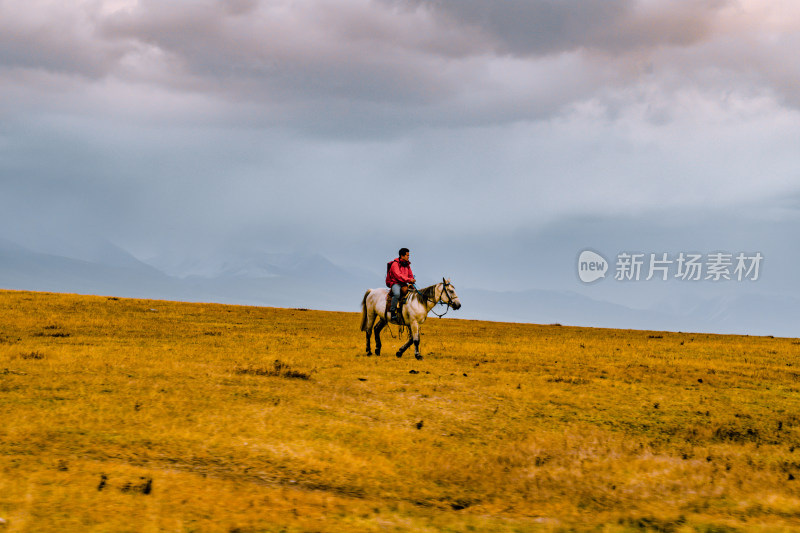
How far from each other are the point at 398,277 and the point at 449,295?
2133 millimetres

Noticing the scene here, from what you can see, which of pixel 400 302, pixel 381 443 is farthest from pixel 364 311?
pixel 381 443

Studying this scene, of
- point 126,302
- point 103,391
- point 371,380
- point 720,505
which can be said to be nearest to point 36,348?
point 103,391

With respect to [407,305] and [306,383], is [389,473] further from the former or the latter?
[407,305]

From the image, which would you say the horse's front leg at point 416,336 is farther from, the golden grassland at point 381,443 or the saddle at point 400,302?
the saddle at point 400,302

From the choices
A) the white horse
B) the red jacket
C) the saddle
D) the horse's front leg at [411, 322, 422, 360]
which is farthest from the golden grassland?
the red jacket

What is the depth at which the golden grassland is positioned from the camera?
25.2ft

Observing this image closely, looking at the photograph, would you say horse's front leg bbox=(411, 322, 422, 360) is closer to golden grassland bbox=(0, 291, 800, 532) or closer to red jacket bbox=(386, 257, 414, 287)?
golden grassland bbox=(0, 291, 800, 532)

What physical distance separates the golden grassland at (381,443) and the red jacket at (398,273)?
3222 mm

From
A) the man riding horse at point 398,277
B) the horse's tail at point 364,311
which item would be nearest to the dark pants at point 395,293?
the man riding horse at point 398,277

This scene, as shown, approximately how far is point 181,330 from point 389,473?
25.8 m

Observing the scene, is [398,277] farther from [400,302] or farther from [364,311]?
[364,311]

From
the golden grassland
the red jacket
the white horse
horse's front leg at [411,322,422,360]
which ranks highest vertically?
the red jacket

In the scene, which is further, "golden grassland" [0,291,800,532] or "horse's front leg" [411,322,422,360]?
"horse's front leg" [411,322,422,360]

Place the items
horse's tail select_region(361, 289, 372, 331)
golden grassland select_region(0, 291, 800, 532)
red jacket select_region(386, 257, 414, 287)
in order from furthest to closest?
1. horse's tail select_region(361, 289, 372, 331)
2. red jacket select_region(386, 257, 414, 287)
3. golden grassland select_region(0, 291, 800, 532)
